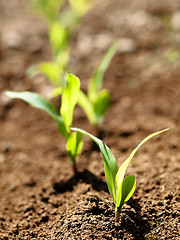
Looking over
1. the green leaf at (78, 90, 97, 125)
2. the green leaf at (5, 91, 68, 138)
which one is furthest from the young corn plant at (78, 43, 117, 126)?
the green leaf at (5, 91, 68, 138)

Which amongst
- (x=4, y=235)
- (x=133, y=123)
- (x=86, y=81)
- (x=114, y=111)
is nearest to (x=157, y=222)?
(x=4, y=235)

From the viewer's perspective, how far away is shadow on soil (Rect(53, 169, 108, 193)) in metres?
1.37

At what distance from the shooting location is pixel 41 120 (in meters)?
2.13

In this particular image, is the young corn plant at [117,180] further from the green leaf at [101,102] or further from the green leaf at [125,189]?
the green leaf at [101,102]

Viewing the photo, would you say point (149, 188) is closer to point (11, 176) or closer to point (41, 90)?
point (11, 176)

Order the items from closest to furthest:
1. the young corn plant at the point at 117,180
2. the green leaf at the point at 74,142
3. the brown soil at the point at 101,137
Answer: the young corn plant at the point at 117,180 < the brown soil at the point at 101,137 < the green leaf at the point at 74,142

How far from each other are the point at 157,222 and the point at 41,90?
167cm

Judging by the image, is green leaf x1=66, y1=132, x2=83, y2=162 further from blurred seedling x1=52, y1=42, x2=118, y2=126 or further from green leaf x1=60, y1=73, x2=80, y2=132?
blurred seedling x1=52, y1=42, x2=118, y2=126

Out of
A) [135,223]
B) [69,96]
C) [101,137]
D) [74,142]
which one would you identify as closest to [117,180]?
[135,223]

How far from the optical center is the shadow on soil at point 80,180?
1370mm

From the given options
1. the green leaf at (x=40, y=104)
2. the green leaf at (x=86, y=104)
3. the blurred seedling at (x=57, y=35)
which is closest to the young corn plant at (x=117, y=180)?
the green leaf at (x=40, y=104)

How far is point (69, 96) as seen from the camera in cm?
121

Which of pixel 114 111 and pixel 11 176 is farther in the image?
pixel 114 111

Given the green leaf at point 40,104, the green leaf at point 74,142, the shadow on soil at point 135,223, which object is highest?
the green leaf at point 40,104
